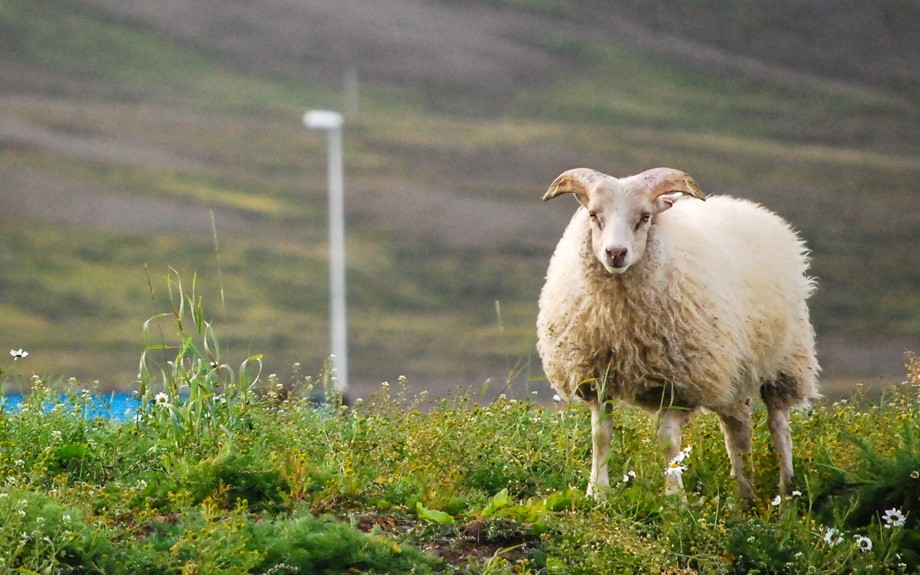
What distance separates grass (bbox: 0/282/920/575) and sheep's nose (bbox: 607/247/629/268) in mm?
961

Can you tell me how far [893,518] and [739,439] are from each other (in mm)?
1263

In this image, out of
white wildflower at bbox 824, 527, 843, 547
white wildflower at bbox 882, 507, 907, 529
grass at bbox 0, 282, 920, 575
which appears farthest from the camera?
white wildflower at bbox 882, 507, 907, 529

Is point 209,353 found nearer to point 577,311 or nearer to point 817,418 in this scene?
point 577,311

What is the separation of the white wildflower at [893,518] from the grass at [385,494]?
49 millimetres

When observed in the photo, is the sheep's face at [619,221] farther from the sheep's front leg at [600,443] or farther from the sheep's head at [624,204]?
the sheep's front leg at [600,443]

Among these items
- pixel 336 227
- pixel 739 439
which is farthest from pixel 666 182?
pixel 336 227

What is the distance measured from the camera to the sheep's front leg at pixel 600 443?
5504mm

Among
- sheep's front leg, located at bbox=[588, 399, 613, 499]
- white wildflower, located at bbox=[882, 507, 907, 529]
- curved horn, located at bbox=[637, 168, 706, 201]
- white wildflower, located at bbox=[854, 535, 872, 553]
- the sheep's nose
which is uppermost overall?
curved horn, located at bbox=[637, 168, 706, 201]

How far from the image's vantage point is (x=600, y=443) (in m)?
5.68

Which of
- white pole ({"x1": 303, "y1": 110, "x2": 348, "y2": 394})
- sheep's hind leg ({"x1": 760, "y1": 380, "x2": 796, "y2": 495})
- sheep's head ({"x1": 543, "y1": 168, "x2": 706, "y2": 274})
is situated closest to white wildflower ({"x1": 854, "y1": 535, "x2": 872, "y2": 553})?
sheep's hind leg ({"x1": 760, "y1": 380, "x2": 796, "y2": 495})

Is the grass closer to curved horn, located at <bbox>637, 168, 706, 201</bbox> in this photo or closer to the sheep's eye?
the sheep's eye

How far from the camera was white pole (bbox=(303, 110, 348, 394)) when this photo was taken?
70.3 ft

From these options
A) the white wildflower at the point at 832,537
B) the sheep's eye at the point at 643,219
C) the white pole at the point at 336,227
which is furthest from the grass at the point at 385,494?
the white pole at the point at 336,227

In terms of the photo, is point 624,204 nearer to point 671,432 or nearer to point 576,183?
point 576,183
